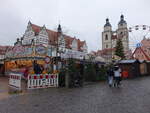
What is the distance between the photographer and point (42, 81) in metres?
11.6

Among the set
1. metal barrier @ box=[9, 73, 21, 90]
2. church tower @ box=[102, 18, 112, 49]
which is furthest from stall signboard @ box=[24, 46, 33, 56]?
church tower @ box=[102, 18, 112, 49]

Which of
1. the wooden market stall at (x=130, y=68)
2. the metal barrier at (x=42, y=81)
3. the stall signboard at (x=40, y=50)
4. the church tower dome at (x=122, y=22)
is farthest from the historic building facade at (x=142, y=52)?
the metal barrier at (x=42, y=81)

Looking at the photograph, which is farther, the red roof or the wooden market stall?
the red roof

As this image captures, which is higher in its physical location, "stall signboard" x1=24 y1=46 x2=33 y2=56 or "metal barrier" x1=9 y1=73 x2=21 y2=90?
"stall signboard" x1=24 y1=46 x2=33 y2=56

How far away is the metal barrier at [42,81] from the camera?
11.1 metres

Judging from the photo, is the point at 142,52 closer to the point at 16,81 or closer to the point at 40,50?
the point at 40,50

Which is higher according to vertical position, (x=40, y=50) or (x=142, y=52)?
(x=142, y=52)

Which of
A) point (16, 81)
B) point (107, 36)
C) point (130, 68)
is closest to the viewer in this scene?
point (16, 81)

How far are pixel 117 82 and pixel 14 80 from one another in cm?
848

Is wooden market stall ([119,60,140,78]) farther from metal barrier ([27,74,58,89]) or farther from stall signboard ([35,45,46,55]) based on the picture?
metal barrier ([27,74,58,89])

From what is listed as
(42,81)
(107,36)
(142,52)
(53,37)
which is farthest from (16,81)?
(107,36)

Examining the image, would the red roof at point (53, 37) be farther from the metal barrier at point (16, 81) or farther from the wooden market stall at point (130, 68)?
the metal barrier at point (16, 81)

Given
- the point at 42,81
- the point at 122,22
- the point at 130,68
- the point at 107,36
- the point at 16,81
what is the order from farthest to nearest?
the point at 107,36 → the point at 122,22 → the point at 130,68 → the point at 42,81 → the point at 16,81

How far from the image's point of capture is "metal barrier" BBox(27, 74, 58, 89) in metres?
11.1
